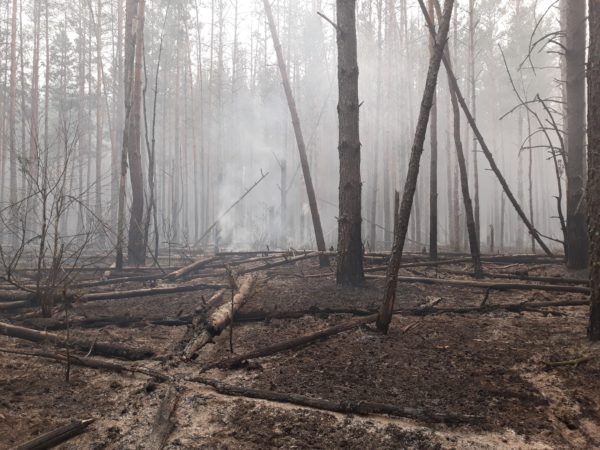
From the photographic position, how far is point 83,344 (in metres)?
3.97

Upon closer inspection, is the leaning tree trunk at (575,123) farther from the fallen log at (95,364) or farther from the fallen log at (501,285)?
the fallen log at (95,364)

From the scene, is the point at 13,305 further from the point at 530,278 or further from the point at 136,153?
the point at 530,278

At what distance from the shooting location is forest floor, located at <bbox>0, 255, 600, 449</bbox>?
2494 millimetres

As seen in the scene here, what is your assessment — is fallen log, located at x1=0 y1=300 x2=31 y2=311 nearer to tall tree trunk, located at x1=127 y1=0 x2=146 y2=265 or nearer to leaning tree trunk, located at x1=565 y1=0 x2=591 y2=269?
tall tree trunk, located at x1=127 y1=0 x2=146 y2=265

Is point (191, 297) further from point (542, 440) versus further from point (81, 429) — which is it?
point (542, 440)

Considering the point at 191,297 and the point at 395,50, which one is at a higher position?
the point at 395,50

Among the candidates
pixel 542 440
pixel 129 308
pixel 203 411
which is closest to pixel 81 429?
pixel 203 411

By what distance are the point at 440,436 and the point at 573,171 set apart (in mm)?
6837

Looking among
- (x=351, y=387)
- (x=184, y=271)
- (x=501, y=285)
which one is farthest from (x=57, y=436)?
(x=184, y=271)

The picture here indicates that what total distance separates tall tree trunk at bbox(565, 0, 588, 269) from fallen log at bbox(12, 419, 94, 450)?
7.69m

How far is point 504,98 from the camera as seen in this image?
27844mm

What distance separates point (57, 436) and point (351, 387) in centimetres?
190

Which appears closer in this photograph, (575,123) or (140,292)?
(140,292)

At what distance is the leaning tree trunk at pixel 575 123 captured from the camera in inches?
290
